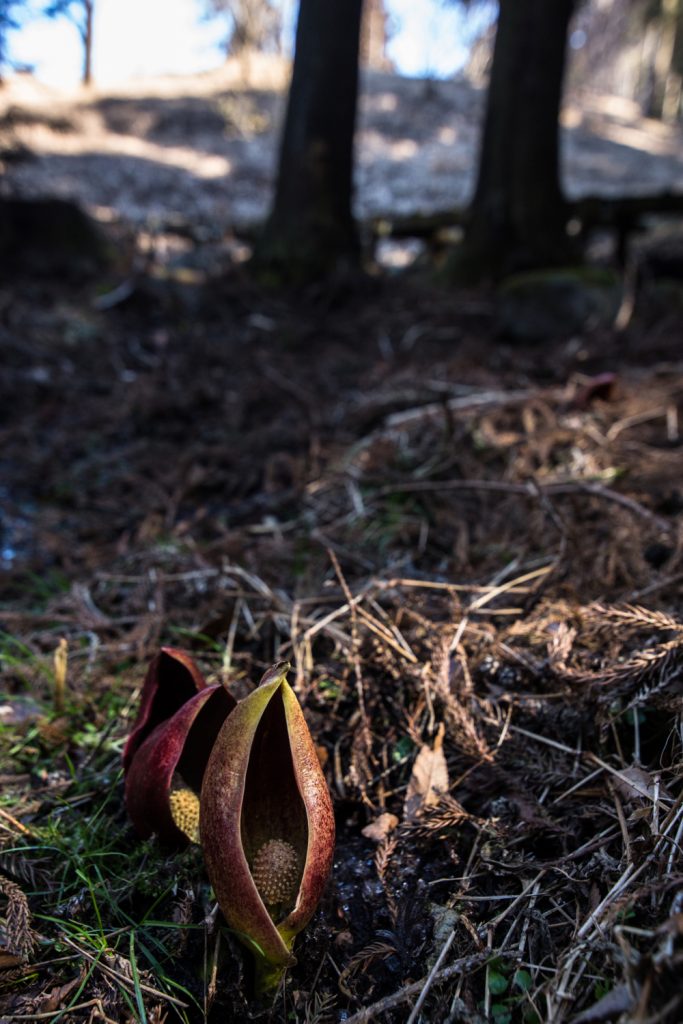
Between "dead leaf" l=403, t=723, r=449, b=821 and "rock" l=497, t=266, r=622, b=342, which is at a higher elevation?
"rock" l=497, t=266, r=622, b=342

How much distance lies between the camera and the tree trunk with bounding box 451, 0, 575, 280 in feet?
18.2

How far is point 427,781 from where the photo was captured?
1484mm

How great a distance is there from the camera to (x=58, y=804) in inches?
60.1

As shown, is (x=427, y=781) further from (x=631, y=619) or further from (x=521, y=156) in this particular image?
(x=521, y=156)

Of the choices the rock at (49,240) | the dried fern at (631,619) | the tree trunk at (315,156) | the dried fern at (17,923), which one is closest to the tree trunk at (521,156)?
the tree trunk at (315,156)

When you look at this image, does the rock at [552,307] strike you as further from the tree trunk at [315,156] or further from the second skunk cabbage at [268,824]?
the second skunk cabbage at [268,824]

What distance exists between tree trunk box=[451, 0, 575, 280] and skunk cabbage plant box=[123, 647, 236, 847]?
5.13m

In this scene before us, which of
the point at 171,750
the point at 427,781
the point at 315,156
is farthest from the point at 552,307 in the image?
the point at 171,750

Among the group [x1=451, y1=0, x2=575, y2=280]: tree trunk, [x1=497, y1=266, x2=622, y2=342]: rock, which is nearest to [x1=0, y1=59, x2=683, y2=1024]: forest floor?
[x1=497, y1=266, x2=622, y2=342]: rock

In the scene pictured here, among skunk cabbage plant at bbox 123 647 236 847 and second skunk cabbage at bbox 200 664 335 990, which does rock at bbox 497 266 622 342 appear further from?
second skunk cabbage at bbox 200 664 335 990

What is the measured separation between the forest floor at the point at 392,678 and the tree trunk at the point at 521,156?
7.77 feet

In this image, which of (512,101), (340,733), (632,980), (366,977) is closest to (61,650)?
(340,733)

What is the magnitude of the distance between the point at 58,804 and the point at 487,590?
1108 millimetres

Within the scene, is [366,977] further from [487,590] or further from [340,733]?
[487,590]
